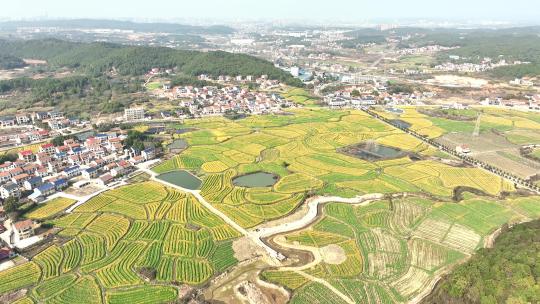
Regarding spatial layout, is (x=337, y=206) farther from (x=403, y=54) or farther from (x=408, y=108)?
(x=403, y=54)

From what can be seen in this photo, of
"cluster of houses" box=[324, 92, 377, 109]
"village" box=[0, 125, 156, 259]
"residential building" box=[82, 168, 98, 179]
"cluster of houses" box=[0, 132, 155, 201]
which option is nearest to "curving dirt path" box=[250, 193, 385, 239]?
"village" box=[0, 125, 156, 259]

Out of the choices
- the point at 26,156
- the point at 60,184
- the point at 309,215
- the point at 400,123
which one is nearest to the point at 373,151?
the point at 400,123

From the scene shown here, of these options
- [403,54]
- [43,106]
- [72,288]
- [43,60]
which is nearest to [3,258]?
[72,288]

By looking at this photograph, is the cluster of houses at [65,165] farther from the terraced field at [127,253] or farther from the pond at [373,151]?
the pond at [373,151]

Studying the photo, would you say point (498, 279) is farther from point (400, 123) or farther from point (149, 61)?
point (149, 61)

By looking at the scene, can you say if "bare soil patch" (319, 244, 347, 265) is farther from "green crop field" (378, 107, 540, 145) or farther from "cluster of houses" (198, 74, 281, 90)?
"cluster of houses" (198, 74, 281, 90)

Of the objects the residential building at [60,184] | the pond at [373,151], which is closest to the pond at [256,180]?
the pond at [373,151]
